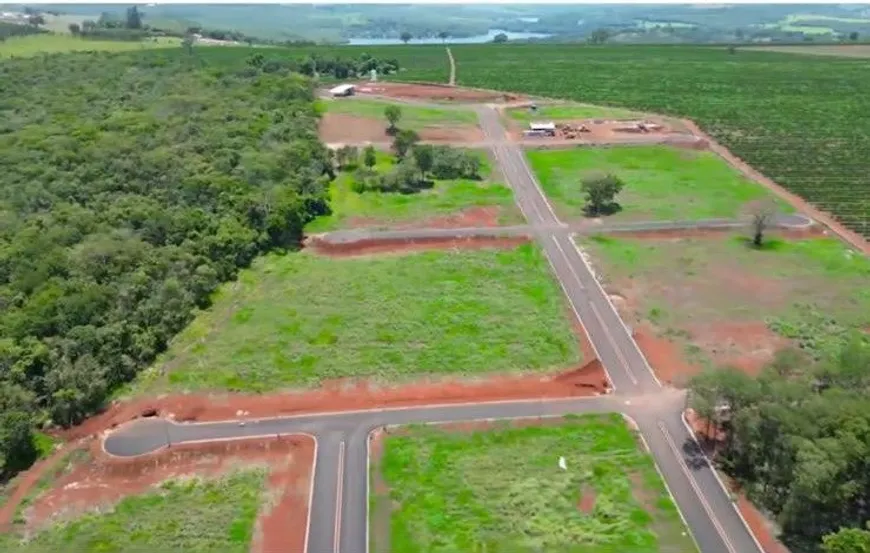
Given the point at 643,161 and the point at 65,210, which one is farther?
the point at 643,161

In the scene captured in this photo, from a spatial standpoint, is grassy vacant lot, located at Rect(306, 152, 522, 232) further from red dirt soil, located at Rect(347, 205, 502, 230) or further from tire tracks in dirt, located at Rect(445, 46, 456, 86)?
tire tracks in dirt, located at Rect(445, 46, 456, 86)

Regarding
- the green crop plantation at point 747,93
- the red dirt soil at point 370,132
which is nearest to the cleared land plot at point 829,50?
the green crop plantation at point 747,93

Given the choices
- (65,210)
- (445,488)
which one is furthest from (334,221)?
(445,488)

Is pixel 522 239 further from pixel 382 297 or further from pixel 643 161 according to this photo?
pixel 643 161

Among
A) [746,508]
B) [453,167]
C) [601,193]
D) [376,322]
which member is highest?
[453,167]

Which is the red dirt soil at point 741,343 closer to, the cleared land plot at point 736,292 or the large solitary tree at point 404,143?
the cleared land plot at point 736,292

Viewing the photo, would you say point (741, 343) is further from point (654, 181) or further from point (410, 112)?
point (410, 112)

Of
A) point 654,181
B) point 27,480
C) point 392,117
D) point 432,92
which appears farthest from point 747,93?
point 27,480
